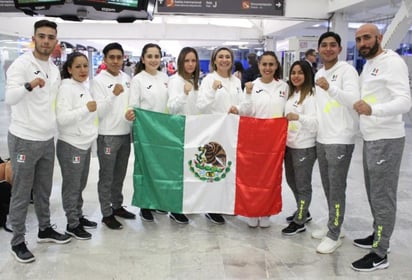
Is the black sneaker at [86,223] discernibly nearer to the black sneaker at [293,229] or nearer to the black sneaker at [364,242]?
the black sneaker at [293,229]

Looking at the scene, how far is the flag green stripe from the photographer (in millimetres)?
3449

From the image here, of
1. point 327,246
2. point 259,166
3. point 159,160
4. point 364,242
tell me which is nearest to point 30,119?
point 159,160

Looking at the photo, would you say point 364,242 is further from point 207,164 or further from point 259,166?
point 207,164

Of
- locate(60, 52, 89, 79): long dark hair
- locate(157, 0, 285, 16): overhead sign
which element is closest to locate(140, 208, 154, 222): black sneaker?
locate(60, 52, 89, 79): long dark hair

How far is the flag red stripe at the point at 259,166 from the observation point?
3.36 m

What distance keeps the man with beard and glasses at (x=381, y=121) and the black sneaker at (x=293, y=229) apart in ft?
2.22

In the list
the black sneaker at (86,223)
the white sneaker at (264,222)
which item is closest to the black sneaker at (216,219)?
the white sneaker at (264,222)

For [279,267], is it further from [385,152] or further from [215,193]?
[385,152]

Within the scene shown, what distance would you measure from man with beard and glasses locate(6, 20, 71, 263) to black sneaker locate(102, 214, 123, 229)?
74cm

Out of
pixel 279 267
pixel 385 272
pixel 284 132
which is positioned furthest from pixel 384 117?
pixel 279 267

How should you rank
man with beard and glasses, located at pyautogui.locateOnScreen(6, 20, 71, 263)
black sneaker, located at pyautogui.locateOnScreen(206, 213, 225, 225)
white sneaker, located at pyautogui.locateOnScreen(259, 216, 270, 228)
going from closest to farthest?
man with beard and glasses, located at pyautogui.locateOnScreen(6, 20, 71, 263) → white sneaker, located at pyautogui.locateOnScreen(259, 216, 270, 228) → black sneaker, located at pyautogui.locateOnScreen(206, 213, 225, 225)

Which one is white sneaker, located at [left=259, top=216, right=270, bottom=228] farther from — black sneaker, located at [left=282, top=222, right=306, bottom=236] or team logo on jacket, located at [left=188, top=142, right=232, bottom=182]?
team logo on jacket, located at [left=188, top=142, right=232, bottom=182]

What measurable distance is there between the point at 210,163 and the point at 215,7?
17.1 ft

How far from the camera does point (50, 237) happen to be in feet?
10.6
